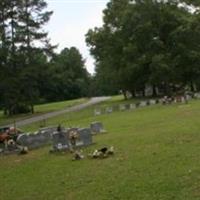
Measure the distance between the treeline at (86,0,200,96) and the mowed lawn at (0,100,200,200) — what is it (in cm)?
3915

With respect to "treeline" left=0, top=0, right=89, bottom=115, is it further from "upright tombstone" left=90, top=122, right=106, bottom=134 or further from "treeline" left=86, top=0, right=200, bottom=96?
"upright tombstone" left=90, top=122, right=106, bottom=134

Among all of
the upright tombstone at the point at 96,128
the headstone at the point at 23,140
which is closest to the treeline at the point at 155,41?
the upright tombstone at the point at 96,128

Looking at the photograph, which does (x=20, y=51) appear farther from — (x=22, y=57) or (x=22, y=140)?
(x=22, y=140)

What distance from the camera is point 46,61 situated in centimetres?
6053

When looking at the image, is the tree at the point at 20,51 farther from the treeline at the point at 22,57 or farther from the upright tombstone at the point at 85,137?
the upright tombstone at the point at 85,137

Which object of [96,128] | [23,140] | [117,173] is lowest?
[117,173]

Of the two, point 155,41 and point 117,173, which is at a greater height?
point 155,41

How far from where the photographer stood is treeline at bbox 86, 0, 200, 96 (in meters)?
58.3

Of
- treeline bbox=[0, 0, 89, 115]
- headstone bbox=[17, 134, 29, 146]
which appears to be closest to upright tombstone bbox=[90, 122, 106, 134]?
headstone bbox=[17, 134, 29, 146]

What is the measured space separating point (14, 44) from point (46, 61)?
4.71 metres

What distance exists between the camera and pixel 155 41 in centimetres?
5894

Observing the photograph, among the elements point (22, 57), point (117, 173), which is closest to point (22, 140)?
point (117, 173)

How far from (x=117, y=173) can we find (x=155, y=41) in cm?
4677

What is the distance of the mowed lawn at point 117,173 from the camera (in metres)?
11.1
